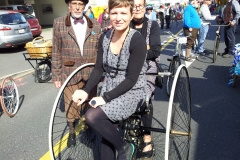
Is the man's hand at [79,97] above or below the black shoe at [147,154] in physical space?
above

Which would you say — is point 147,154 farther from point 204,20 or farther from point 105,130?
point 204,20

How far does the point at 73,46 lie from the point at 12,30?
925 centimetres

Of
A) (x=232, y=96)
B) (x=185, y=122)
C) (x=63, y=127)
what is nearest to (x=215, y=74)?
(x=232, y=96)

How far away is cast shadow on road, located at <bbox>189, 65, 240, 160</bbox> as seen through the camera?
120 inches

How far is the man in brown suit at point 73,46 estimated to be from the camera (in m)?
2.81

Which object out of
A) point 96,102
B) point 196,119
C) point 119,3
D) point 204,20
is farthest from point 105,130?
point 204,20

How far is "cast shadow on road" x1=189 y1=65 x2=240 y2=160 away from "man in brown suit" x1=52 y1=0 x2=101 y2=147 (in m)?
1.73

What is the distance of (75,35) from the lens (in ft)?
9.33

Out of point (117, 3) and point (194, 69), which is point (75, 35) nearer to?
point (117, 3)

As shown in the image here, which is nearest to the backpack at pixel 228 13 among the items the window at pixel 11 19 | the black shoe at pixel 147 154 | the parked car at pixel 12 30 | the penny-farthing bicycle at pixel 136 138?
the penny-farthing bicycle at pixel 136 138

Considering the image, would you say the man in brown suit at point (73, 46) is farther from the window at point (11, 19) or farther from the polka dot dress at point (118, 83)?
the window at point (11, 19)

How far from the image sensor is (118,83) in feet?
6.70

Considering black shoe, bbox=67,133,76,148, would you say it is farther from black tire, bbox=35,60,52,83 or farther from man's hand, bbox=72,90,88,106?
black tire, bbox=35,60,52,83

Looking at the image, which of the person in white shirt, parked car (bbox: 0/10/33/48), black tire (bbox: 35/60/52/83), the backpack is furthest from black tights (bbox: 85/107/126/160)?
parked car (bbox: 0/10/33/48)
